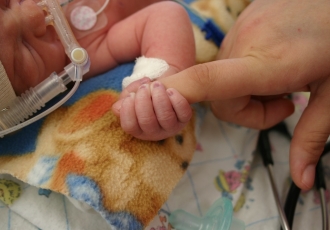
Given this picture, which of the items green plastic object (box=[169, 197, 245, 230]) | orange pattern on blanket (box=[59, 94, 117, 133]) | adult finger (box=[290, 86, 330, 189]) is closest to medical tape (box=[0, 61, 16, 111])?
orange pattern on blanket (box=[59, 94, 117, 133])

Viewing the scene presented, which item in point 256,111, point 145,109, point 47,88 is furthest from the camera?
point 256,111

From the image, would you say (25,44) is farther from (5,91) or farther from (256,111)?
(256,111)

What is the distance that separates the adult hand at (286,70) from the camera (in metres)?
0.69

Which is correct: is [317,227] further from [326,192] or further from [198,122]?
[198,122]

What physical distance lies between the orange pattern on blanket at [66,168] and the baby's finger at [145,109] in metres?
0.16

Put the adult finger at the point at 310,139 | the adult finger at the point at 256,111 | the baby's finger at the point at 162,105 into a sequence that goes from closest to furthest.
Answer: the baby's finger at the point at 162,105 < the adult finger at the point at 310,139 < the adult finger at the point at 256,111

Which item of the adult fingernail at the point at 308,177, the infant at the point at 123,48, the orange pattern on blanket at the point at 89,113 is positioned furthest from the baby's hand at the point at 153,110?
the adult fingernail at the point at 308,177

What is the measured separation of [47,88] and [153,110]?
0.26 m

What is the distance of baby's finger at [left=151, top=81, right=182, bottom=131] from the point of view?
634 mm

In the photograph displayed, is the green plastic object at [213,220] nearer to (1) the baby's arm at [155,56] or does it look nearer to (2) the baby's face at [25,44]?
(1) the baby's arm at [155,56]

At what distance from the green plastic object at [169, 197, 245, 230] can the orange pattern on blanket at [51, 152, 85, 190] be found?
25 cm

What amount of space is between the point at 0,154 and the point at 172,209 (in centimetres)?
43

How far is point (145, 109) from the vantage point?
2.08ft

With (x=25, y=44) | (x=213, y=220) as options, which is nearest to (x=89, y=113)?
(x=25, y=44)
